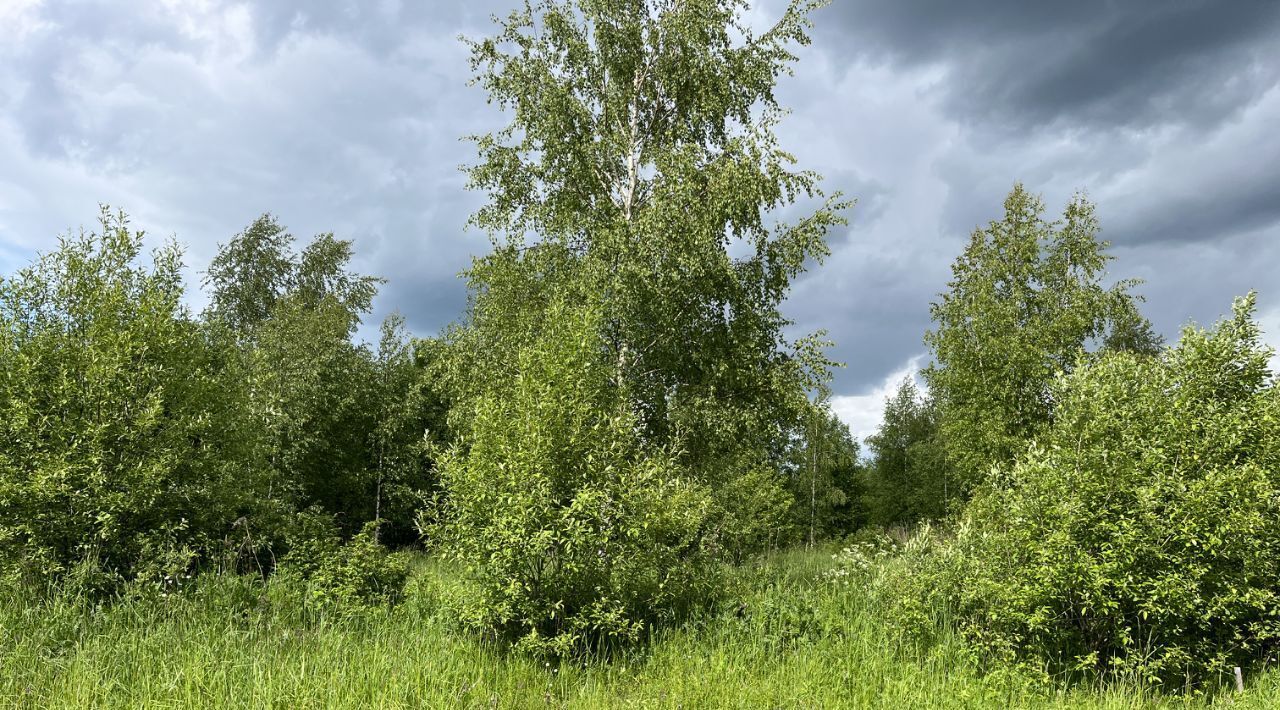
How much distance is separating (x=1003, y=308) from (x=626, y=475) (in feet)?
52.9

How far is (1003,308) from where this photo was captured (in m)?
20.3

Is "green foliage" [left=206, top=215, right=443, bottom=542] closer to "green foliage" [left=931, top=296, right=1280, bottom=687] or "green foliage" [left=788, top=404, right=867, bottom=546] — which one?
"green foliage" [left=931, top=296, right=1280, bottom=687]

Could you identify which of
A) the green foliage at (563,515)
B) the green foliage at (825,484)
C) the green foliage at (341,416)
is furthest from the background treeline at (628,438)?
the green foliage at (825,484)

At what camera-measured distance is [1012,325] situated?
20.4 metres

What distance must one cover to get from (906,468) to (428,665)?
1631 inches

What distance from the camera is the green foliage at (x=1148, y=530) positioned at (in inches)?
289

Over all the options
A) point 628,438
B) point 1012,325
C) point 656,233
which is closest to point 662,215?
point 656,233

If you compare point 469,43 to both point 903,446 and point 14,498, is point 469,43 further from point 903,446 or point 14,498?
point 903,446

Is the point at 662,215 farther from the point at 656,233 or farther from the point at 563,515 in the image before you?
the point at 563,515

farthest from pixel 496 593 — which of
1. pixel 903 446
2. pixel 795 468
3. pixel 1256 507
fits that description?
pixel 903 446

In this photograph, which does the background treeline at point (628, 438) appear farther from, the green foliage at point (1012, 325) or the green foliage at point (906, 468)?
the green foliage at point (906, 468)

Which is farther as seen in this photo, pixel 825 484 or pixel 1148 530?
pixel 825 484

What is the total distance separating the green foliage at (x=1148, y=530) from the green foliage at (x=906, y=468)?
31093 millimetres

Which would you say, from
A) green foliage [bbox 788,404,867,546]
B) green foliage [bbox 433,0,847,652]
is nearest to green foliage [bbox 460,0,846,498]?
green foliage [bbox 433,0,847,652]
